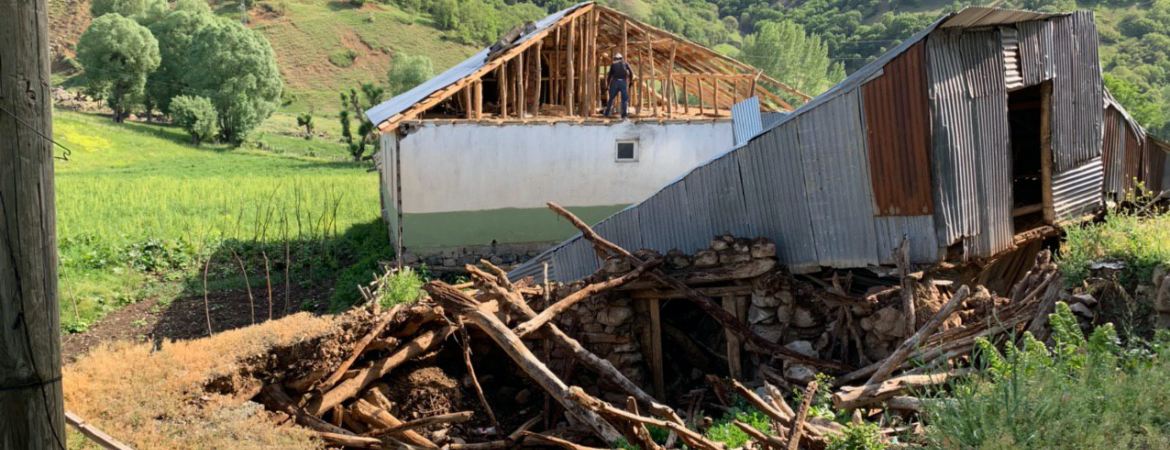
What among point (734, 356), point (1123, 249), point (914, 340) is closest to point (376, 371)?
point (734, 356)

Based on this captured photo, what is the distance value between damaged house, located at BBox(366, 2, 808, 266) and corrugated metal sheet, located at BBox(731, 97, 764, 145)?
1085mm

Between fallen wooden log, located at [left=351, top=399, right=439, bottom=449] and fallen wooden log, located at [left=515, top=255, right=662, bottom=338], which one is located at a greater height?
fallen wooden log, located at [left=515, top=255, right=662, bottom=338]

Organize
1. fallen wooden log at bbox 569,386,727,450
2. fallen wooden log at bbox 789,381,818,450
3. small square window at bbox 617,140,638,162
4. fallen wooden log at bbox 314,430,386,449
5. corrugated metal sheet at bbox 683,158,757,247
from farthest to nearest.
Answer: small square window at bbox 617,140,638,162
corrugated metal sheet at bbox 683,158,757,247
fallen wooden log at bbox 314,430,386,449
fallen wooden log at bbox 569,386,727,450
fallen wooden log at bbox 789,381,818,450

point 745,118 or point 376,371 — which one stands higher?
point 745,118

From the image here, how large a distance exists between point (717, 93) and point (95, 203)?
57.0ft

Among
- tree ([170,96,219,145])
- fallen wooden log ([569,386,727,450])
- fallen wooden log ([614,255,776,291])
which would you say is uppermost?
tree ([170,96,219,145])

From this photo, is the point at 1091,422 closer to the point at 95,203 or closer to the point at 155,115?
the point at 95,203

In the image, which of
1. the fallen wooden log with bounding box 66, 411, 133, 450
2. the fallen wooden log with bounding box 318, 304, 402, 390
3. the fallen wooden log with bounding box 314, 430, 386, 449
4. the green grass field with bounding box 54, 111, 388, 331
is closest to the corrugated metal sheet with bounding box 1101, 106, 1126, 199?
the fallen wooden log with bounding box 318, 304, 402, 390

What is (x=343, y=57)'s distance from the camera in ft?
251

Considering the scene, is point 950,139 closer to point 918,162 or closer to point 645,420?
point 918,162

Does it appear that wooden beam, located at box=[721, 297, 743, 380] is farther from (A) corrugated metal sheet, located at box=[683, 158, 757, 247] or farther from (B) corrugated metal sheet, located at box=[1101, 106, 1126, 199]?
(B) corrugated metal sheet, located at box=[1101, 106, 1126, 199]

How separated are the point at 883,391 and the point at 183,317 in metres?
12.9

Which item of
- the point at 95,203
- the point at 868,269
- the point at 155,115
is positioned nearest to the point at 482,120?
the point at 868,269

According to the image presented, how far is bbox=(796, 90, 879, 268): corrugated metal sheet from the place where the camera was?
30.3 ft
